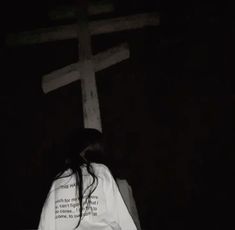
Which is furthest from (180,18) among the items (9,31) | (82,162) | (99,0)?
(82,162)

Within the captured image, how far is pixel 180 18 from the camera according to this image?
3463 millimetres

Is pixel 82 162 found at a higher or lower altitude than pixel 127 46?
lower

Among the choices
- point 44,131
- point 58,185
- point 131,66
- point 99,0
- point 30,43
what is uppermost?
point 99,0

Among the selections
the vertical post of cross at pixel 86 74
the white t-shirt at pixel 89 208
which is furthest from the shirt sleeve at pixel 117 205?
the vertical post of cross at pixel 86 74

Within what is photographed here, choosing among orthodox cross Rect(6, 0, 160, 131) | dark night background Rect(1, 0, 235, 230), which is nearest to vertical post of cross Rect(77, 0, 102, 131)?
orthodox cross Rect(6, 0, 160, 131)

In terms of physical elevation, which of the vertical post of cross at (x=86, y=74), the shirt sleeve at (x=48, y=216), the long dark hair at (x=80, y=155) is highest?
the vertical post of cross at (x=86, y=74)

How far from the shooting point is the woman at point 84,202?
84.5 inches

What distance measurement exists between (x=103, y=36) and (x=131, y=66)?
0.40 meters

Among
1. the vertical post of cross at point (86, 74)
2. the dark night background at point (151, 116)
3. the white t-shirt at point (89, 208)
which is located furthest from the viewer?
the dark night background at point (151, 116)

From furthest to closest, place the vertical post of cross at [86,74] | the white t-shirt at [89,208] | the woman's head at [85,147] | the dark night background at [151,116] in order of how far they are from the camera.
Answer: the dark night background at [151,116] → the vertical post of cross at [86,74] → the woman's head at [85,147] → the white t-shirt at [89,208]

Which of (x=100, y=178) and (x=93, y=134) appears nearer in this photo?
(x=100, y=178)

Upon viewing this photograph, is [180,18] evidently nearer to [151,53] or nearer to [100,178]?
[151,53]

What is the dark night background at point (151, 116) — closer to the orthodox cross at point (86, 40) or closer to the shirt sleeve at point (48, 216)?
the orthodox cross at point (86, 40)

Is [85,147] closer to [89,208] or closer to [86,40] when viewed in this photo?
[89,208]
